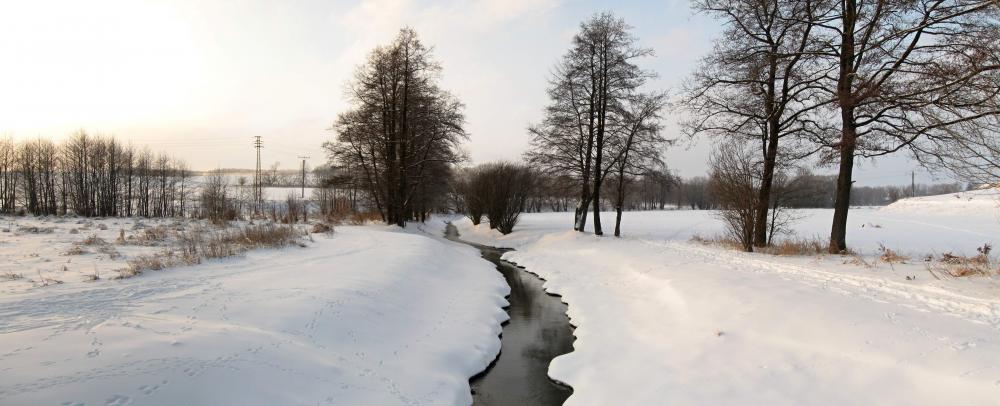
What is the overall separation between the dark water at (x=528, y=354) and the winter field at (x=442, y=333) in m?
0.26

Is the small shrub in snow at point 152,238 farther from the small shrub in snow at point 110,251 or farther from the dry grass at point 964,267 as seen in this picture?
the dry grass at point 964,267

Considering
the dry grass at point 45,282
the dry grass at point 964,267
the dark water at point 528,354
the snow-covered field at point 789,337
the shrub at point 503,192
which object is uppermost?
the shrub at point 503,192

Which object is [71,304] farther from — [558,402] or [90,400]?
[558,402]

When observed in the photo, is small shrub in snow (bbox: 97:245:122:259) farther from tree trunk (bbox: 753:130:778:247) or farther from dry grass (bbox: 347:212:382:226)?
tree trunk (bbox: 753:130:778:247)

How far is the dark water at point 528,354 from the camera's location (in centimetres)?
679

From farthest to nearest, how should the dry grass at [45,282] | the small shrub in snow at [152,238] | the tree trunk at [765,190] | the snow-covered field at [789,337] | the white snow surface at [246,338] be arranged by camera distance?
the tree trunk at [765,190], the small shrub in snow at [152,238], the dry grass at [45,282], the snow-covered field at [789,337], the white snow surface at [246,338]

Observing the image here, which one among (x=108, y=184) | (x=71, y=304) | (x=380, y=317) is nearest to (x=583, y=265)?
(x=380, y=317)

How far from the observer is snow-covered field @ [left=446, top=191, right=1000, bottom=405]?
5.08m

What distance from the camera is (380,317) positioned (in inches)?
315

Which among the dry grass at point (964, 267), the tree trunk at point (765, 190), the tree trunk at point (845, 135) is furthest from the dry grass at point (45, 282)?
the tree trunk at point (765, 190)

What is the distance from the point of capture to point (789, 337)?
645 cm

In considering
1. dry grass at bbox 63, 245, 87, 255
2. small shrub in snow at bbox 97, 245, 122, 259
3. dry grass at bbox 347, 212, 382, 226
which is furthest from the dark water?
dry grass at bbox 347, 212, 382, 226

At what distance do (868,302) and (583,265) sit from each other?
30.8 feet

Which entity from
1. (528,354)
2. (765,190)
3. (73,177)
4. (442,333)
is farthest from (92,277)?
(73,177)
